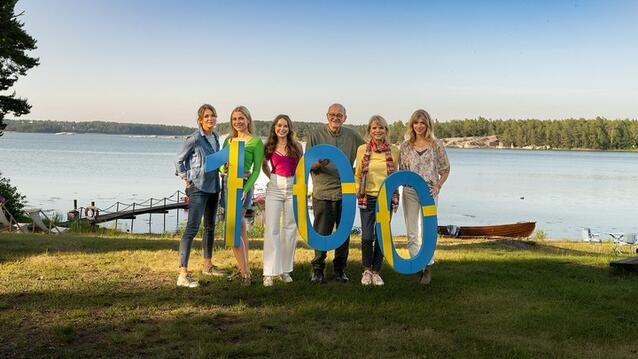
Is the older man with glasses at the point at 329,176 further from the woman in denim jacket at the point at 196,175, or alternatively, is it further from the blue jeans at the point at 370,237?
the woman in denim jacket at the point at 196,175

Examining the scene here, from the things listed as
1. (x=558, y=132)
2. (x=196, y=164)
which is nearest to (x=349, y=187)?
(x=196, y=164)

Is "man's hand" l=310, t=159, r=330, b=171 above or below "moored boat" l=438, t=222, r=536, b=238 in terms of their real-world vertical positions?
above

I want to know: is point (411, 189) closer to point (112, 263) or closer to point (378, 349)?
point (378, 349)

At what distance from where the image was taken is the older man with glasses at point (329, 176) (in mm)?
7320

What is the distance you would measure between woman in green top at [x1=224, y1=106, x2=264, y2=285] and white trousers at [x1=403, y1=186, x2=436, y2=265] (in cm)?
193

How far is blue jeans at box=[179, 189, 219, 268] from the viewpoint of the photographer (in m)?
7.18

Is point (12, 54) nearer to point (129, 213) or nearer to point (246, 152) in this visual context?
point (129, 213)

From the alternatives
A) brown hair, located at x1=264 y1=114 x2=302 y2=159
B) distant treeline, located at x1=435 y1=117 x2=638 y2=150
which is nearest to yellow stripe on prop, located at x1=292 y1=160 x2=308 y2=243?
brown hair, located at x1=264 y1=114 x2=302 y2=159

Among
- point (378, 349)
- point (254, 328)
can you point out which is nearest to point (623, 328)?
point (378, 349)

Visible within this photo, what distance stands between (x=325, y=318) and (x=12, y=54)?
18.5 m

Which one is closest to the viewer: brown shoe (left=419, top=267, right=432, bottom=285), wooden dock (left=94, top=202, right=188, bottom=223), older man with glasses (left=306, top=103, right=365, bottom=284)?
older man with glasses (left=306, top=103, right=365, bottom=284)

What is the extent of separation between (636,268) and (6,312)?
8255 mm

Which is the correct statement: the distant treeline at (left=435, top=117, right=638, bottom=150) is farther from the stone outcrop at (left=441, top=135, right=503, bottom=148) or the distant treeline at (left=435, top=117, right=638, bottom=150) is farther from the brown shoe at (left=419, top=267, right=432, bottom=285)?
the brown shoe at (left=419, top=267, right=432, bottom=285)

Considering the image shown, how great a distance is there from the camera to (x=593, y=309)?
658 centimetres
